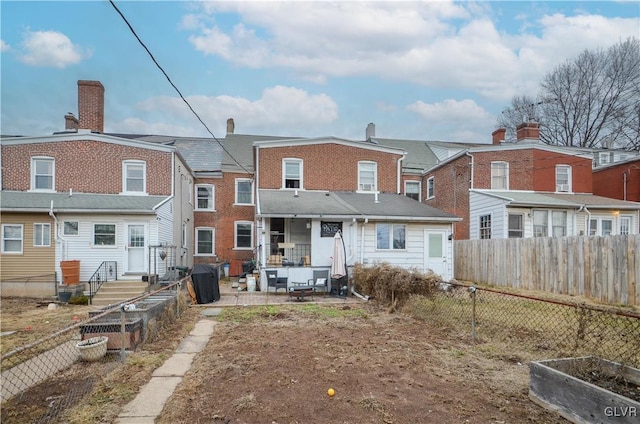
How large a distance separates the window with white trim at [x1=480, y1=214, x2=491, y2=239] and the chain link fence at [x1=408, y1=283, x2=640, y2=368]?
23.4 ft

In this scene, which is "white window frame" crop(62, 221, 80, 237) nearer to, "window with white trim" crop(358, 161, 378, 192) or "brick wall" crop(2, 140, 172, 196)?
"brick wall" crop(2, 140, 172, 196)

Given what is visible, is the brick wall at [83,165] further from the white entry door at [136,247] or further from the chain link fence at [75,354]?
the chain link fence at [75,354]

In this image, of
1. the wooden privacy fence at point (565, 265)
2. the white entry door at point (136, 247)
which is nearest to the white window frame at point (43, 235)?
the white entry door at point (136, 247)

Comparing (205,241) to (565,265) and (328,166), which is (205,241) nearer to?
(328,166)

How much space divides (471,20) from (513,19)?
165 centimetres

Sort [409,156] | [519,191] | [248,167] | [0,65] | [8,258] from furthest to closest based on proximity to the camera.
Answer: [409,156] → [248,167] → [519,191] → [8,258] → [0,65]

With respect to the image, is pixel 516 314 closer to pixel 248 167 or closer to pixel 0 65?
pixel 0 65

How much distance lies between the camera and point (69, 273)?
14156 mm

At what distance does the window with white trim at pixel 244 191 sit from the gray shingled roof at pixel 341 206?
5163 mm

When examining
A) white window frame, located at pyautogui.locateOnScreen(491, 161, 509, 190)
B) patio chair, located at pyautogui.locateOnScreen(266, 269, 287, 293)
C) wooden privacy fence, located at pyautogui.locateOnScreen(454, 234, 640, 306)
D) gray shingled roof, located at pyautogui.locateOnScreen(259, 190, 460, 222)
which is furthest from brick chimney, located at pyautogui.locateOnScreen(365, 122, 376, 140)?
patio chair, located at pyautogui.locateOnScreen(266, 269, 287, 293)

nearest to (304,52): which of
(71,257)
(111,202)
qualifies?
(111,202)

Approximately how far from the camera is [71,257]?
14.8 meters

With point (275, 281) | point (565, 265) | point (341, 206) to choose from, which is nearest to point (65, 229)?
point (275, 281)

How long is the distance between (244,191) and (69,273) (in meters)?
11.0
